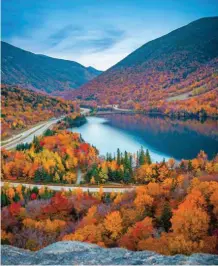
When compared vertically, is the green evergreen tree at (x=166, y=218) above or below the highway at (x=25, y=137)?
below

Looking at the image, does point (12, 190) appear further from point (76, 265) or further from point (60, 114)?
point (60, 114)

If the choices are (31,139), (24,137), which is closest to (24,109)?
(24,137)

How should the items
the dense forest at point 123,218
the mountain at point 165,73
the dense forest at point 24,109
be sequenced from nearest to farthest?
1. the dense forest at point 123,218
2. the dense forest at point 24,109
3. the mountain at point 165,73

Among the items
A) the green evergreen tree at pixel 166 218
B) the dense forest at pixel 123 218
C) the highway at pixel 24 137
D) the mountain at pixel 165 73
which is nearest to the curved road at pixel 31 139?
the highway at pixel 24 137

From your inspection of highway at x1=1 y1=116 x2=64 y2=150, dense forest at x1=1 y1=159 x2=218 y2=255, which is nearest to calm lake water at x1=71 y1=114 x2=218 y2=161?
highway at x1=1 y1=116 x2=64 y2=150

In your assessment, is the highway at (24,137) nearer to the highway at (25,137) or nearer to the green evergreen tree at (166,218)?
the highway at (25,137)

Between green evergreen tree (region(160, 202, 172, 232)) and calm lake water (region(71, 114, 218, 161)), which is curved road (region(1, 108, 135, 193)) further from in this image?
green evergreen tree (region(160, 202, 172, 232))
